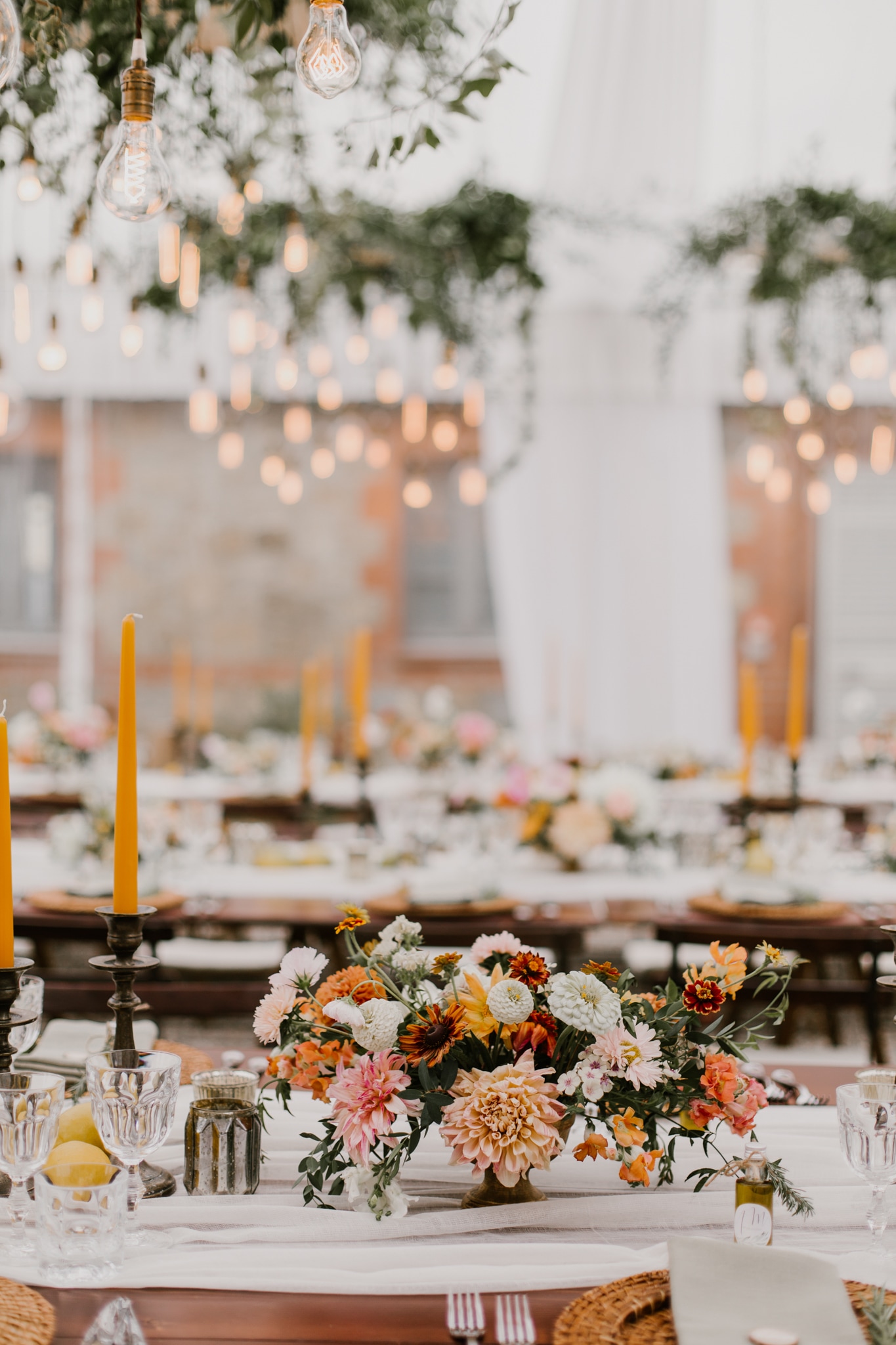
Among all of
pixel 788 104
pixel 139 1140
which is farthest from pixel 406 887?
pixel 788 104

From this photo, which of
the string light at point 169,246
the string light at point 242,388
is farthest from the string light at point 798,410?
the string light at point 169,246

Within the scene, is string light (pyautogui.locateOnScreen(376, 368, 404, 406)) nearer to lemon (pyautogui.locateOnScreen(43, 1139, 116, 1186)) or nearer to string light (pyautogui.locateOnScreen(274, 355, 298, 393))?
string light (pyautogui.locateOnScreen(274, 355, 298, 393))

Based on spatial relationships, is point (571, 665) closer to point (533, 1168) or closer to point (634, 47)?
point (634, 47)

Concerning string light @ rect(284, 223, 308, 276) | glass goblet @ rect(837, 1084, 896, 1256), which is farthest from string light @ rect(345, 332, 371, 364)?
glass goblet @ rect(837, 1084, 896, 1256)

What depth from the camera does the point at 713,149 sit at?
6.40 meters

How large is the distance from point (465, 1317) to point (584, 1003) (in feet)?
1.02

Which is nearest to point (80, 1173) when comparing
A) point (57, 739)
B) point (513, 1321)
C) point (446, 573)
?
point (513, 1321)

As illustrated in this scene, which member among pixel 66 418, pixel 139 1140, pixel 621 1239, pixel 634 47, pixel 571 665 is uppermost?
pixel 634 47

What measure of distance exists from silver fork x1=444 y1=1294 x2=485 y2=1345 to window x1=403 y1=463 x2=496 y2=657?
8.06m

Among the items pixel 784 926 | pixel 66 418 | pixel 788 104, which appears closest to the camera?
pixel 784 926

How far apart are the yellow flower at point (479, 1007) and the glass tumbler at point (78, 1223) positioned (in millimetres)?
370

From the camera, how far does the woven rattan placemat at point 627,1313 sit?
110 cm

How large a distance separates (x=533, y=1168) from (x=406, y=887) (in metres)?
1.78

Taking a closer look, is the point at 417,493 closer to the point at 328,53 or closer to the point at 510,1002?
the point at 328,53
